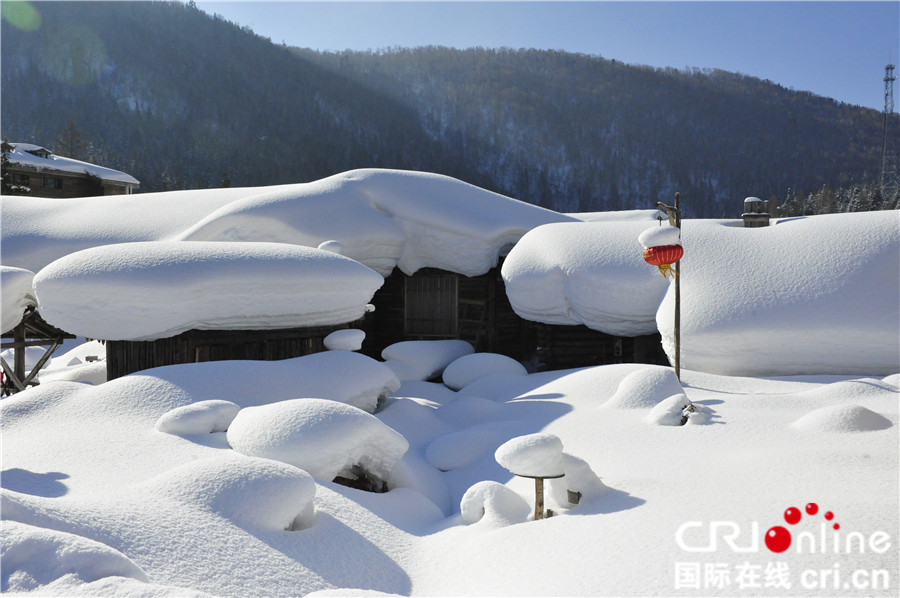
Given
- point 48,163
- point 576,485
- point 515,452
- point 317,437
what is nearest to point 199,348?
point 317,437

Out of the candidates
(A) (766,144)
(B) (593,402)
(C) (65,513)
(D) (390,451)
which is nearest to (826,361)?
(B) (593,402)

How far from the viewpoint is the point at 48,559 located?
297 cm

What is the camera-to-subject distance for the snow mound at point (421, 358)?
12.9 m

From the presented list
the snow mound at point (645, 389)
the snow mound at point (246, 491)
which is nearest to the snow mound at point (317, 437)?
the snow mound at point (246, 491)

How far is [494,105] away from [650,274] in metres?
73.2

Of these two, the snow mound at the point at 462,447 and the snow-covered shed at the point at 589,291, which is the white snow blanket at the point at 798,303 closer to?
the snow-covered shed at the point at 589,291

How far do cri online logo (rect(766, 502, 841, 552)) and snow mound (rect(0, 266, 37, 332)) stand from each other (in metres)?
10.9

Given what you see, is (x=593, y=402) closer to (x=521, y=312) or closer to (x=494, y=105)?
(x=521, y=312)

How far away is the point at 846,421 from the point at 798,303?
12.4ft

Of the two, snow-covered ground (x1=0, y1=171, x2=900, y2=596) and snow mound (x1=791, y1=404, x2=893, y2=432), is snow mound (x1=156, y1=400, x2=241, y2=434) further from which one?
snow mound (x1=791, y1=404, x2=893, y2=432)

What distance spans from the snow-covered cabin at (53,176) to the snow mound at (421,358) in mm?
22767

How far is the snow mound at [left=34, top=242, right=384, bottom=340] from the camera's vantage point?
8.62 meters

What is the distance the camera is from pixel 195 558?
3838mm

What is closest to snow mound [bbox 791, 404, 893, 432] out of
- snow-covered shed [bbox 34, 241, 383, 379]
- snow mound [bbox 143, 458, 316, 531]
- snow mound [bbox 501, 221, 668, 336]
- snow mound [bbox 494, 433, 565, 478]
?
snow mound [bbox 494, 433, 565, 478]
